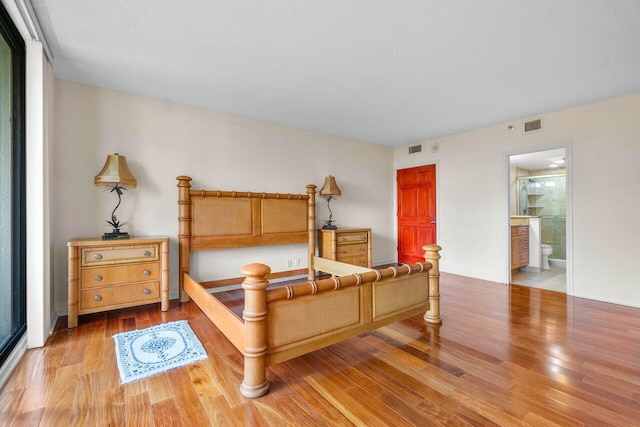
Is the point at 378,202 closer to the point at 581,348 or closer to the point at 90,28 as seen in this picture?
the point at 581,348

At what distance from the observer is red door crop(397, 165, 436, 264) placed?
17.3 feet

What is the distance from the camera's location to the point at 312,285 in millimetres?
1872

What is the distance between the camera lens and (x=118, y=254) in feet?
9.14

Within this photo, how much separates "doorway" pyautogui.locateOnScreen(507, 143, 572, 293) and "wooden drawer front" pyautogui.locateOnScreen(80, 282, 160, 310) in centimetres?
482

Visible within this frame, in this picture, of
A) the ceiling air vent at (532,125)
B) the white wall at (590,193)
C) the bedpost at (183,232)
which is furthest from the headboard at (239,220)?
the ceiling air vent at (532,125)

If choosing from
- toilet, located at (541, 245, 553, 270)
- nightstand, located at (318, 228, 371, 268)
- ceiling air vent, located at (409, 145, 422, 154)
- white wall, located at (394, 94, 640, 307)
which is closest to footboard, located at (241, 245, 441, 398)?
nightstand, located at (318, 228, 371, 268)

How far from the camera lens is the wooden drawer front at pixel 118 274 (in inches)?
105

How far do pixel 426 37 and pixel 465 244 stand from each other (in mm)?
3548

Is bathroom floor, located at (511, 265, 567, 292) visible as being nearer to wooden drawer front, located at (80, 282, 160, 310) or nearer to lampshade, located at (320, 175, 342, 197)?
lampshade, located at (320, 175, 342, 197)

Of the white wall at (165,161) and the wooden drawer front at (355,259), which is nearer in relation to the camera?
the white wall at (165,161)

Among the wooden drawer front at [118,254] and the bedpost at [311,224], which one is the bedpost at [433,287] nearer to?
the bedpost at [311,224]

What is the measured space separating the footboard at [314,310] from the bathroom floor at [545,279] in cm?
273

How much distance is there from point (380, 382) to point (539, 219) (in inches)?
203

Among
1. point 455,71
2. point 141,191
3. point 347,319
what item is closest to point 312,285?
point 347,319
